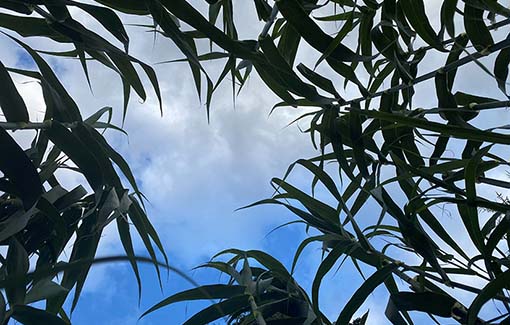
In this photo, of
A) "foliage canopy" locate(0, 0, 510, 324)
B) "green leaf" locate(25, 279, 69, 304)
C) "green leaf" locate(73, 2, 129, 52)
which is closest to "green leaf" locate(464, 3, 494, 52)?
"foliage canopy" locate(0, 0, 510, 324)

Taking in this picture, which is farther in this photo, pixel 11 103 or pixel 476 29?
pixel 476 29

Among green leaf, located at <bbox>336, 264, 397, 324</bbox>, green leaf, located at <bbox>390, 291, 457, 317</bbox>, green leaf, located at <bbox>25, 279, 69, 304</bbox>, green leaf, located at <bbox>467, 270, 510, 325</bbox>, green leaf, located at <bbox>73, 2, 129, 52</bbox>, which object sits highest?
green leaf, located at <bbox>73, 2, 129, 52</bbox>

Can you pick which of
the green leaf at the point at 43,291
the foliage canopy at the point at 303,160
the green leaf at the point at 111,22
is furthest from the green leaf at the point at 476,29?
the green leaf at the point at 43,291

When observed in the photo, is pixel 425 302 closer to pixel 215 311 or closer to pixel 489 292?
pixel 489 292

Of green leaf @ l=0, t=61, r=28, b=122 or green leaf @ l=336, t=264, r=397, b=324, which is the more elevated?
green leaf @ l=0, t=61, r=28, b=122

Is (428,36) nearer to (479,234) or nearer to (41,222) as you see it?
(479,234)

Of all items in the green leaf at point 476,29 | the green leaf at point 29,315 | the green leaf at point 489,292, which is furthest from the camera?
the green leaf at point 476,29

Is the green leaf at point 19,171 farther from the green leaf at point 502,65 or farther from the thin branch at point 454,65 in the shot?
the green leaf at point 502,65

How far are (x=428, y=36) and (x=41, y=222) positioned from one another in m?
0.44

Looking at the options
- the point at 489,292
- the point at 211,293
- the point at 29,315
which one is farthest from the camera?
the point at 211,293

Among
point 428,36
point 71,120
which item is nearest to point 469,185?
point 428,36

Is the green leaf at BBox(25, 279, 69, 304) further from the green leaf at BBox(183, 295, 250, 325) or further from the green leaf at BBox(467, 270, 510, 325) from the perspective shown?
the green leaf at BBox(467, 270, 510, 325)

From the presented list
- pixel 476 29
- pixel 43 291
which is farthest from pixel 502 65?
pixel 43 291

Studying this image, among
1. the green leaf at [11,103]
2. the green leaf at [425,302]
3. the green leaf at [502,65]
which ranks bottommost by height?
the green leaf at [425,302]
